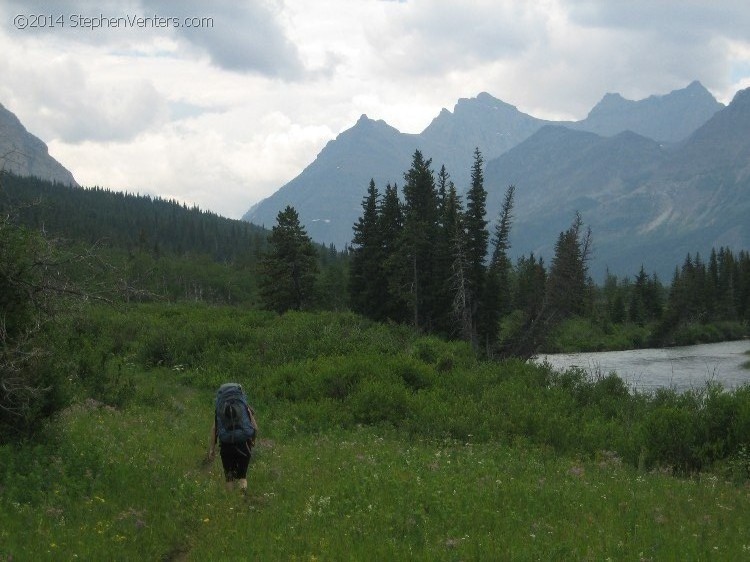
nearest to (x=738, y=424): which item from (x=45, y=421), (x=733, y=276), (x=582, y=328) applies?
(x=45, y=421)

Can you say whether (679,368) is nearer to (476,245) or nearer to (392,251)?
(476,245)

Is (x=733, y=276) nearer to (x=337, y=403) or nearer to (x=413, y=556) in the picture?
(x=337, y=403)

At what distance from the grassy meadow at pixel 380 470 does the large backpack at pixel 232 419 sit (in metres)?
0.87

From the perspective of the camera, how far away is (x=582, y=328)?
92375 millimetres

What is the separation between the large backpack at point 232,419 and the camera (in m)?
10.8

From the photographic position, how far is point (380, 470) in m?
12.2

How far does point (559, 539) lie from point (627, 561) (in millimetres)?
1054

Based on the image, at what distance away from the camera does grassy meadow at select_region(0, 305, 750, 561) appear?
7934mm

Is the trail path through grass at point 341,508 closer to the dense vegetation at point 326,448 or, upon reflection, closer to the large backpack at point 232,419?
the dense vegetation at point 326,448

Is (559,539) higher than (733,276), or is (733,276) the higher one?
(733,276)

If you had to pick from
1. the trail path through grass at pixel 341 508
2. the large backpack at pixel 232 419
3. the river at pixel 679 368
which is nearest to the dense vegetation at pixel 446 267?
the river at pixel 679 368

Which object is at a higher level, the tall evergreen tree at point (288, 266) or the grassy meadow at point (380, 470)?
the tall evergreen tree at point (288, 266)

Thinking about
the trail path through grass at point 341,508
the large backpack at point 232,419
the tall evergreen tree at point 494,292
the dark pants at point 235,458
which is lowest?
the trail path through grass at point 341,508

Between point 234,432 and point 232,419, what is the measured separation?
22cm
